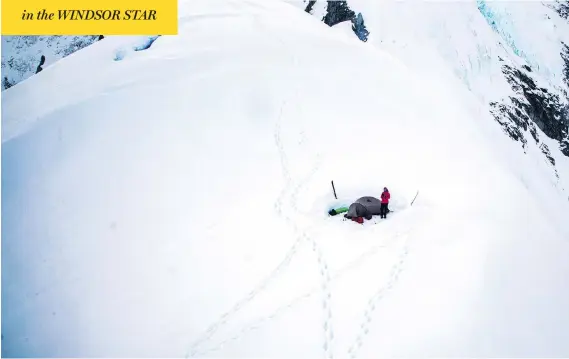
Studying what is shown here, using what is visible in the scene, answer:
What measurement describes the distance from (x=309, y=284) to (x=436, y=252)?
2.74 m

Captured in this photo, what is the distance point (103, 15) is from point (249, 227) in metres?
14.2

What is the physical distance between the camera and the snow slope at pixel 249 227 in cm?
605

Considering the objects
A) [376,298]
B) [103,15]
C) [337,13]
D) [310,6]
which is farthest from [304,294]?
[310,6]

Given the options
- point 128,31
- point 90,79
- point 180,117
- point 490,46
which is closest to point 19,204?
point 180,117

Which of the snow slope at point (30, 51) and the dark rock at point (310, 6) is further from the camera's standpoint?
the snow slope at point (30, 51)

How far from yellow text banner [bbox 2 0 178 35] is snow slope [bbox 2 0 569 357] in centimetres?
289

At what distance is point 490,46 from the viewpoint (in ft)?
97.0

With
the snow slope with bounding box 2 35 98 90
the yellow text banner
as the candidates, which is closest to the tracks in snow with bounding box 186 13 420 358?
the yellow text banner

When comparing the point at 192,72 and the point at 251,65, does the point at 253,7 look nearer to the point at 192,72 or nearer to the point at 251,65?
the point at 251,65

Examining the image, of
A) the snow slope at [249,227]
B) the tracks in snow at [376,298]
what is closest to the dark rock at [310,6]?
the snow slope at [249,227]

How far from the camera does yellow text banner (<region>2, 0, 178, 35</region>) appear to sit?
14.2 m

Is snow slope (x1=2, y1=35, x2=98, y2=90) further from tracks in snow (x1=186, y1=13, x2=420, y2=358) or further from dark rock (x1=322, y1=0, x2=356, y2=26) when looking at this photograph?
tracks in snow (x1=186, y1=13, x2=420, y2=358)

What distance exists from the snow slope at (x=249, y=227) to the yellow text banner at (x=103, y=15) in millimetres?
2895

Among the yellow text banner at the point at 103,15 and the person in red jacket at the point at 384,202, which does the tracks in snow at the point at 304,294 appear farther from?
the yellow text banner at the point at 103,15
